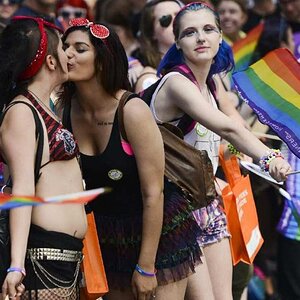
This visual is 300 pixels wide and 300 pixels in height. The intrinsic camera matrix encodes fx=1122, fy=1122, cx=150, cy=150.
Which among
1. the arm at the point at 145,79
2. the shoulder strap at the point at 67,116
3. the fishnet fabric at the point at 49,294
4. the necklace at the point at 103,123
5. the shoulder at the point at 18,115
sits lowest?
the arm at the point at 145,79

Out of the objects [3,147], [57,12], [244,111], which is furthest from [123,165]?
[57,12]

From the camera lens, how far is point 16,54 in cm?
527

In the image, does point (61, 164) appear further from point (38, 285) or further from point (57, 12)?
point (57, 12)

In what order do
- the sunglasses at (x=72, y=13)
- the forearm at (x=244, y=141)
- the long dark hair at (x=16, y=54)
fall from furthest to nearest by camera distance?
the sunglasses at (x=72, y=13), the forearm at (x=244, y=141), the long dark hair at (x=16, y=54)

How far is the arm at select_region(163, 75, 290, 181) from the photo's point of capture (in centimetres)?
591

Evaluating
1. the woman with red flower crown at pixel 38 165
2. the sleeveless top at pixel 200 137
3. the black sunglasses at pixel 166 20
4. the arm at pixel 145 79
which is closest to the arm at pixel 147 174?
the woman with red flower crown at pixel 38 165

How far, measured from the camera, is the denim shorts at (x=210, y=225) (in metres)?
6.39

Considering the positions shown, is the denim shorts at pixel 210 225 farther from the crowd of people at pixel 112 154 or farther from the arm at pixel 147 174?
the arm at pixel 147 174

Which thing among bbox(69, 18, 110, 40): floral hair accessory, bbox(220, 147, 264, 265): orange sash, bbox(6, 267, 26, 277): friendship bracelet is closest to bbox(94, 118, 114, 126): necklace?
bbox(69, 18, 110, 40): floral hair accessory

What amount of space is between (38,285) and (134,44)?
4467 mm

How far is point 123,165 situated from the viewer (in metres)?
5.54

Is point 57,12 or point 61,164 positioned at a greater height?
point 61,164

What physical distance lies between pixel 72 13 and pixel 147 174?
15.1 feet

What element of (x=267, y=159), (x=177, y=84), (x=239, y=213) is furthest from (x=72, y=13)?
(x=267, y=159)
